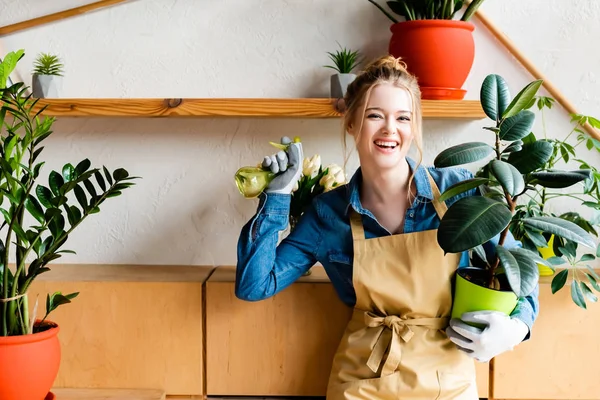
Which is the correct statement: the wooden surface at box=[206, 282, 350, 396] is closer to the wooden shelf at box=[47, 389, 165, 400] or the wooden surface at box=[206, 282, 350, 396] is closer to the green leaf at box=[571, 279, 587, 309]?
the wooden shelf at box=[47, 389, 165, 400]

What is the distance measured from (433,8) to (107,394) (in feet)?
4.45

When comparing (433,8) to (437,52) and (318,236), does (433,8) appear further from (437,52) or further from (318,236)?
(318,236)

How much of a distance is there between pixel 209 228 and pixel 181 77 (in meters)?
0.47

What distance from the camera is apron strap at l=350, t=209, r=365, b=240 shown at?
1356 mm

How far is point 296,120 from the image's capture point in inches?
66.9

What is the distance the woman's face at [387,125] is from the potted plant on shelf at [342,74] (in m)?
0.27

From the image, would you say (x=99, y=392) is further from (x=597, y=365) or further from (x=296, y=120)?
(x=597, y=365)

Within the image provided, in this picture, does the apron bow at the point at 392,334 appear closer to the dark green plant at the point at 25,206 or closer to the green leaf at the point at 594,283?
the green leaf at the point at 594,283

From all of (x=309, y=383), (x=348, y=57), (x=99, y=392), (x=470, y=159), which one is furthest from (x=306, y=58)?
(x=99, y=392)

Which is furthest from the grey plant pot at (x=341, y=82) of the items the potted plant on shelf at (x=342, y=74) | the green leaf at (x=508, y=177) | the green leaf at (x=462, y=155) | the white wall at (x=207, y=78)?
the green leaf at (x=508, y=177)

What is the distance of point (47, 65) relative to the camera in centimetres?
162

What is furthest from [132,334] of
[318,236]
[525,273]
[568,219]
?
[568,219]

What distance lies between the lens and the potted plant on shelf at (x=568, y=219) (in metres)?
1.33

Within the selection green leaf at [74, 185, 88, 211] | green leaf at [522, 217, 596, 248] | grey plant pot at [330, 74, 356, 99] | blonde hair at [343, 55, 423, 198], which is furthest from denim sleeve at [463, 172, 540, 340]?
green leaf at [74, 185, 88, 211]
